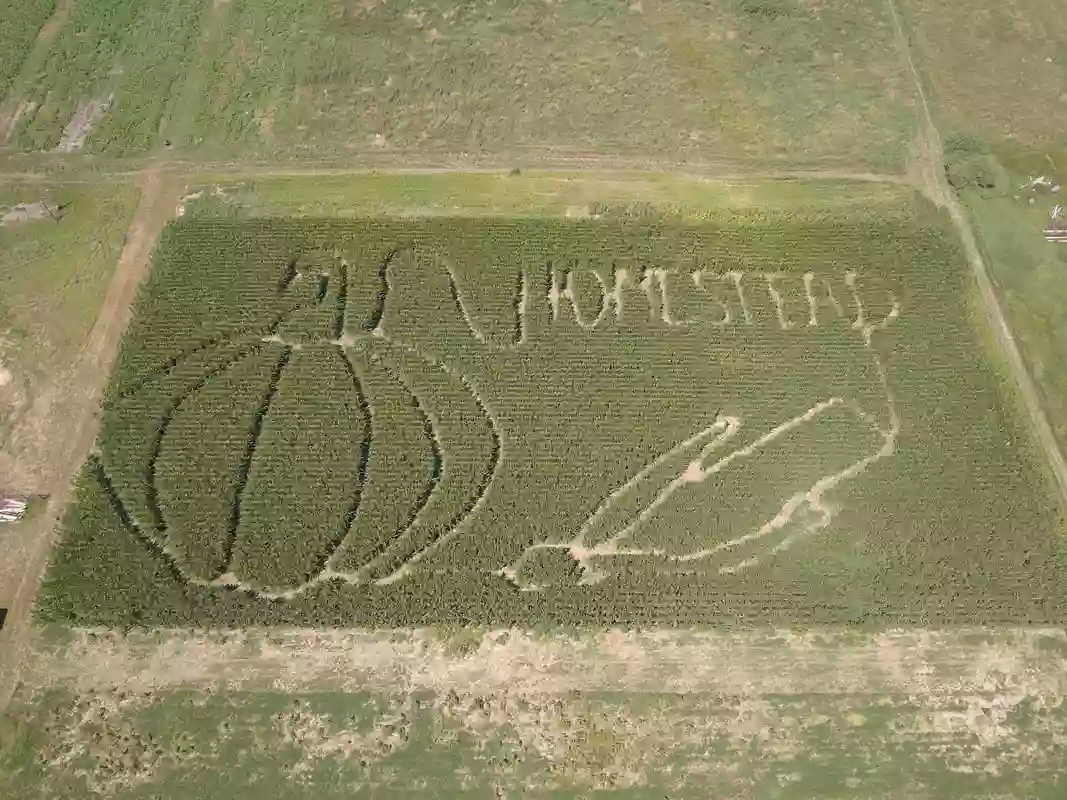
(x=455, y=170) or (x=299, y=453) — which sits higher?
(x=455, y=170)

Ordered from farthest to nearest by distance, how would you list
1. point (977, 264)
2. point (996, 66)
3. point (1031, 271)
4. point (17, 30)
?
point (17, 30)
point (996, 66)
point (977, 264)
point (1031, 271)

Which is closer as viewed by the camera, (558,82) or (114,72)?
(114,72)

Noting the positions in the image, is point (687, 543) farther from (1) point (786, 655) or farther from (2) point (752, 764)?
(2) point (752, 764)

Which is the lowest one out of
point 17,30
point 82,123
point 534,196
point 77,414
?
point 77,414

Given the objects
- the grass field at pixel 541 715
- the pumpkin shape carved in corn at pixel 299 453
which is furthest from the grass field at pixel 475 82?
the grass field at pixel 541 715

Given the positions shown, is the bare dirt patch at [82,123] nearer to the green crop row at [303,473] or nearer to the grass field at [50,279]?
the grass field at [50,279]

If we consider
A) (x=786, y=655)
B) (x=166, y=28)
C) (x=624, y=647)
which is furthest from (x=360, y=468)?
(x=166, y=28)

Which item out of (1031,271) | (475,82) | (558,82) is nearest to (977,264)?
(1031,271)

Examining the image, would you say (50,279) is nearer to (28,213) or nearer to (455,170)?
(28,213)
